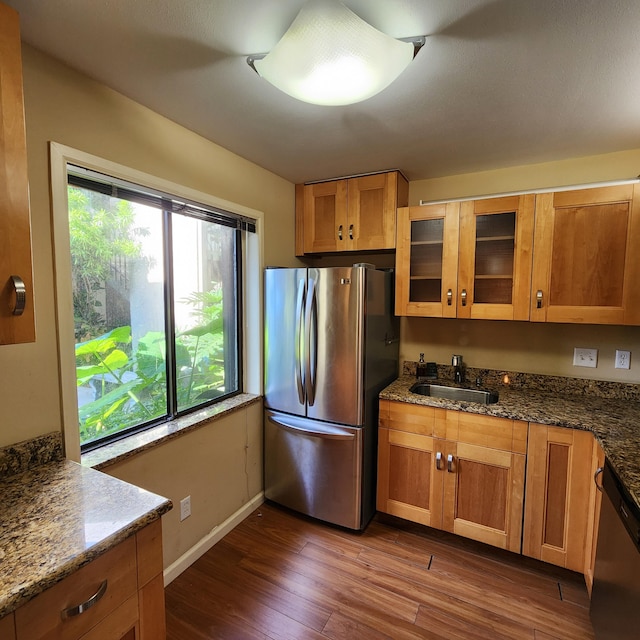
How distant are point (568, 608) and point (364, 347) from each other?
5.13 feet

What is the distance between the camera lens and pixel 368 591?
1.72 metres

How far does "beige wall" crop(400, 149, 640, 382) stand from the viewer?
2025mm

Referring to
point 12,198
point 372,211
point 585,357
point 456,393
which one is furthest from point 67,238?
point 585,357

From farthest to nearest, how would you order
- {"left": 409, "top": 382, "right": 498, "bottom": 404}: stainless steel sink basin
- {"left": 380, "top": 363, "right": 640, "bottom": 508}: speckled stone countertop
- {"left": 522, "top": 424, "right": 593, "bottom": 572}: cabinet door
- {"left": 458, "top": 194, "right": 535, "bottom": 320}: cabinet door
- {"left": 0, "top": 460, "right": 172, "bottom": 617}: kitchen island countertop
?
1. {"left": 409, "top": 382, "right": 498, "bottom": 404}: stainless steel sink basin
2. {"left": 458, "top": 194, "right": 535, "bottom": 320}: cabinet door
3. {"left": 522, "top": 424, "right": 593, "bottom": 572}: cabinet door
4. {"left": 380, "top": 363, "right": 640, "bottom": 508}: speckled stone countertop
5. {"left": 0, "top": 460, "right": 172, "bottom": 617}: kitchen island countertop

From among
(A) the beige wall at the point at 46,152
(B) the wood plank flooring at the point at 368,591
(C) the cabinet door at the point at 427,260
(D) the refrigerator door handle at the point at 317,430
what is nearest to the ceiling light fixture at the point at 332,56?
(A) the beige wall at the point at 46,152

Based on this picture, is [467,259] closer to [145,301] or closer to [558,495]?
[558,495]

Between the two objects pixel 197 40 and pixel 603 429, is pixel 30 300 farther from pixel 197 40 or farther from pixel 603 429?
pixel 603 429

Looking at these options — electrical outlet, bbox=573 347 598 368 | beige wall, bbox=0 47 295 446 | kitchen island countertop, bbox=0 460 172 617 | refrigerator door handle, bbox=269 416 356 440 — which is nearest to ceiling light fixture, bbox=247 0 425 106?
beige wall, bbox=0 47 295 446

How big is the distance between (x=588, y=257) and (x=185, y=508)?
253 cm

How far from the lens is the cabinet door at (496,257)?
76.9 inches

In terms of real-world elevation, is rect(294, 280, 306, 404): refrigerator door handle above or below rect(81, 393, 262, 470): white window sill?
above

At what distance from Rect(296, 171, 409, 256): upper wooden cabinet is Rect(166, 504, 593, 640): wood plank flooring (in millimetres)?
1886

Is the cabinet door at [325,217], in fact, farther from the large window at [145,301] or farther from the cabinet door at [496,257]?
the cabinet door at [496,257]

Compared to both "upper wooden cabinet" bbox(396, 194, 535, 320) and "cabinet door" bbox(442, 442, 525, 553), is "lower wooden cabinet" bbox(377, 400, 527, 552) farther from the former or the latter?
"upper wooden cabinet" bbox(396, 194, 535, 320)
